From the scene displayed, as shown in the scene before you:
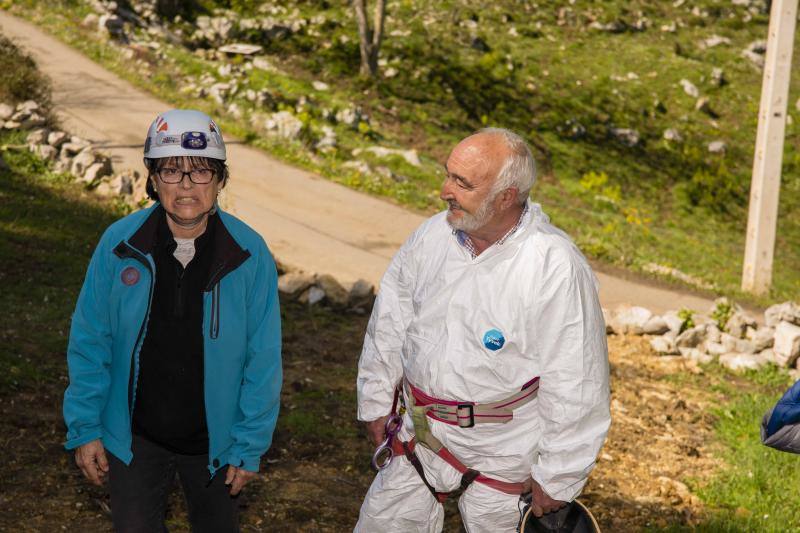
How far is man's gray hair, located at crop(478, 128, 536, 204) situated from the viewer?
139 inches

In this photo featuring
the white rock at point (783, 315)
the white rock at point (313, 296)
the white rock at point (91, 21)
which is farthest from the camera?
the white rock at point (91, 21)

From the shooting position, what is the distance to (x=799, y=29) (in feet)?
110

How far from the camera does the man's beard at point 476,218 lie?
11.7 feet

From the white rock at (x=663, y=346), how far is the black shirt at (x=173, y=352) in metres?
7.22

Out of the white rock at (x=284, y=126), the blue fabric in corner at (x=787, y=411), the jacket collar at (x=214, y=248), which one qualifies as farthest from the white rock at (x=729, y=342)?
the white rock at (x=284, y=126)

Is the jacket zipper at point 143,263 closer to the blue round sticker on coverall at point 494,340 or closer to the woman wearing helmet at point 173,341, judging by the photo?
the woman wearing helmet at point 173,341

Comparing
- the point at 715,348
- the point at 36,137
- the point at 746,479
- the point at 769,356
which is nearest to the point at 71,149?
the point at 36,137

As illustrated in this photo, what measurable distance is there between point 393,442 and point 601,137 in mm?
21528

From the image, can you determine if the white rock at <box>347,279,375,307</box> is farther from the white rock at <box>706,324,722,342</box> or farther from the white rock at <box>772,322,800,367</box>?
the white rock at <box>772,322,800,367</box>

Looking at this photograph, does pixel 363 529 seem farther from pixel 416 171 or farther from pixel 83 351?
pixel 416 171

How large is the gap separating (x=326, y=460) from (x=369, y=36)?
65.6ft

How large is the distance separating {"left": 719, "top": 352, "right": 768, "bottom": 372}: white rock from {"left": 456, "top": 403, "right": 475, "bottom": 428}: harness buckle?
662 cm

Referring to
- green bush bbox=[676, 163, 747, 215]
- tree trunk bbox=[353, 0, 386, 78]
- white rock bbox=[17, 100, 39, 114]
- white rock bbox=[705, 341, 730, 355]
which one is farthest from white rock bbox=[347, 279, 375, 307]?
tree trunk bbox=[353, 0, 386, 78]

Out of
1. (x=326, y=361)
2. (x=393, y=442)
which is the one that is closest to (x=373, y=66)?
(x=326, y=361)
